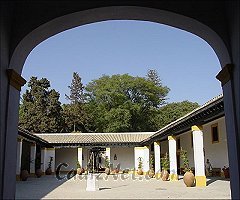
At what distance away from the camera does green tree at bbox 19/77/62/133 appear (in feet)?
140

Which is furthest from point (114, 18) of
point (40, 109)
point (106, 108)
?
point (106, 108)

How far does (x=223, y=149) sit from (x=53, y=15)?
15776 millimetres

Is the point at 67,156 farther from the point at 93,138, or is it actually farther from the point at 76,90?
the point at 76,90

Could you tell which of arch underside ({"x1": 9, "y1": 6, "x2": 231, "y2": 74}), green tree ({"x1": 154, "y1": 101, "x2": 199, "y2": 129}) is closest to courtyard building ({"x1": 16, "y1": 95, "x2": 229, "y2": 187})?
arch underside ({"x1": 9, "y1": 6, "x2": 231, "y2": 74})

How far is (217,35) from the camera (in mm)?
5617

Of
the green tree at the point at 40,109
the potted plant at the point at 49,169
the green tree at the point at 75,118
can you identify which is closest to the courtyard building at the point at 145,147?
the potted plant at the point at 49,169

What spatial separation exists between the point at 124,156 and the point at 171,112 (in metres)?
15.5

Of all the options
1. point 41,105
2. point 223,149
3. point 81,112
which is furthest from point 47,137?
point 223,149

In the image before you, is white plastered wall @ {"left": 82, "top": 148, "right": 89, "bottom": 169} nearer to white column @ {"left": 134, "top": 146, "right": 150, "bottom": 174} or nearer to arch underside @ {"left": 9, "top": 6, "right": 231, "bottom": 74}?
white column @ {"left": 134, "top": 146, "right": 150, "bottom": 174}

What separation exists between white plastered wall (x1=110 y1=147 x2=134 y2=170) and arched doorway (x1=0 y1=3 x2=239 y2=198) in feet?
88.0

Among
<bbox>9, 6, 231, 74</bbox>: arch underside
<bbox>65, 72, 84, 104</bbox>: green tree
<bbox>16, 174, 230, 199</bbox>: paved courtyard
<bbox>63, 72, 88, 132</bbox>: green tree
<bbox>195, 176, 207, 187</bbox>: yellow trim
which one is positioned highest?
<bbox>65, 72, 84, 104</bbox>: green tree

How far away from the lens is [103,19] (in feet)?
20.4

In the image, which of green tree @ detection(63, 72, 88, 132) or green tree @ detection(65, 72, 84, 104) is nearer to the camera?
green tree @ detection(63, 72, 88, 132)

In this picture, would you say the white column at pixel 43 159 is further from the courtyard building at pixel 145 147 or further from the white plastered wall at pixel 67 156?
the white plastered wall at pixel 67 156
